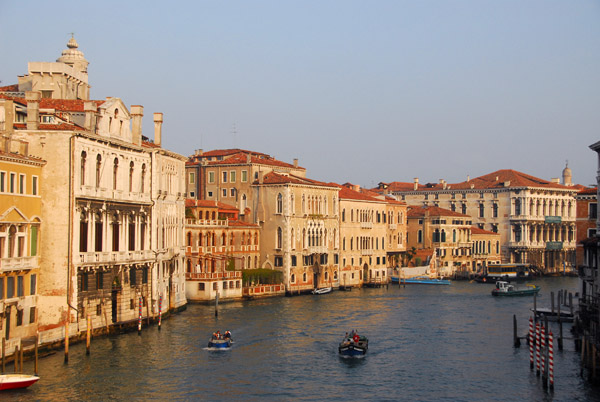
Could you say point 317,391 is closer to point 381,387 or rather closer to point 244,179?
point 381,387

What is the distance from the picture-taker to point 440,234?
75688 mm

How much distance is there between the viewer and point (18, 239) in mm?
26906

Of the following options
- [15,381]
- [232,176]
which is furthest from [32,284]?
[232,176]

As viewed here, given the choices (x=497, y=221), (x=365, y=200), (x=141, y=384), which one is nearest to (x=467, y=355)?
(x=141, y=384)

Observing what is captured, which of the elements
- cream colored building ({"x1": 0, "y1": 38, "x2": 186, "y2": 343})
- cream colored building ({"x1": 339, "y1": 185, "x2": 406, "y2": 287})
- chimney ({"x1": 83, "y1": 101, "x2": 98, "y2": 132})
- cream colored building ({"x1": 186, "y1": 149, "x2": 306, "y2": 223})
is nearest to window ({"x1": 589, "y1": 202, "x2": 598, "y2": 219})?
cream colored building ({"x1": 0, "y1": 38, "x2": 186, "y2": 343})

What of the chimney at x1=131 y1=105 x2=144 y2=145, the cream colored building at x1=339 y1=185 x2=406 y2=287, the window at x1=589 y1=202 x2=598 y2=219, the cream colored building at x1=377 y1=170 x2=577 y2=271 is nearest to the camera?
the chimney at x1=131 y1=105 x2=144 y2=145

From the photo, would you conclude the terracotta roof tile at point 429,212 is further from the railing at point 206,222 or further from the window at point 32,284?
the window at point 32,284

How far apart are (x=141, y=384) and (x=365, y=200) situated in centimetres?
4141

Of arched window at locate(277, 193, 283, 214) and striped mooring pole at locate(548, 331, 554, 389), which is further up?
arched window at locate(277, 193, 283, 214)

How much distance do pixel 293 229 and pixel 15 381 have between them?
110 ft

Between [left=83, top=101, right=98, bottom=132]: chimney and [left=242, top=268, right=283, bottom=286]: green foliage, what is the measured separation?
67.5 feet

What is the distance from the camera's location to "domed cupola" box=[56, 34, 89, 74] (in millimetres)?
47812

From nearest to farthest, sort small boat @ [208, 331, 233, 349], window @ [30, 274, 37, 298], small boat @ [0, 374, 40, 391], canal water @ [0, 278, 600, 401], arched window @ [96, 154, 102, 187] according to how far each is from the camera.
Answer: small boat @ [0, 374, 40, 391]
canal water @ [0, 278, 600, 401]
window @ [30, 274, 37, 298]
small boat @ [208, 331, 233, 349]
arched window @ [96, 154, 102, 187]

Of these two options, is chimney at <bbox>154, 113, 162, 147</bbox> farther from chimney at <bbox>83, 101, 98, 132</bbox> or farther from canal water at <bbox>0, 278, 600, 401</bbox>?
canal water at <bbox>0, 278, 600, 401</bbox>
